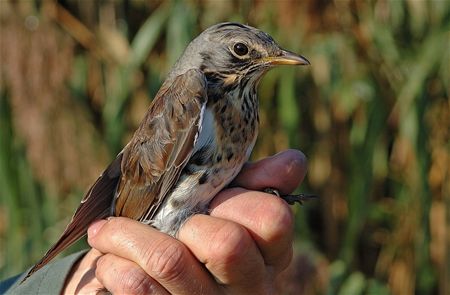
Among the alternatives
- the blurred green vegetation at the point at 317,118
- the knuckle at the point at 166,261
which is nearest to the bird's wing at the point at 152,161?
the knuckle at the point at 166,261

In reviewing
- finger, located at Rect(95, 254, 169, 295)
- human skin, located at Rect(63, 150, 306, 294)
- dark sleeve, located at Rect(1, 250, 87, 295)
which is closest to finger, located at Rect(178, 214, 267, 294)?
human skin, located at Rect(63, 150, 306, 294)

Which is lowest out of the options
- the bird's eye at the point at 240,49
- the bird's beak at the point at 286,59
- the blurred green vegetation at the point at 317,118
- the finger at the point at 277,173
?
the blurred green vegetation at the point at 317,118

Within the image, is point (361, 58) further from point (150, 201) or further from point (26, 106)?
point (150, 201)

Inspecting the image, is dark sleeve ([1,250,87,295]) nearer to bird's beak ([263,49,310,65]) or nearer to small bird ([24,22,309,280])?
small bird ([24,22,309,280])

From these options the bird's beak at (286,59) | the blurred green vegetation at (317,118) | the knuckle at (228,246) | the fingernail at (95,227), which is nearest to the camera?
the knuckle at (228,246)

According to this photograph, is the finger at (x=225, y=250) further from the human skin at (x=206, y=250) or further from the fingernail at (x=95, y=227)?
the fingernail at (x=95, y=227)

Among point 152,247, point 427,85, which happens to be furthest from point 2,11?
point 152,247
